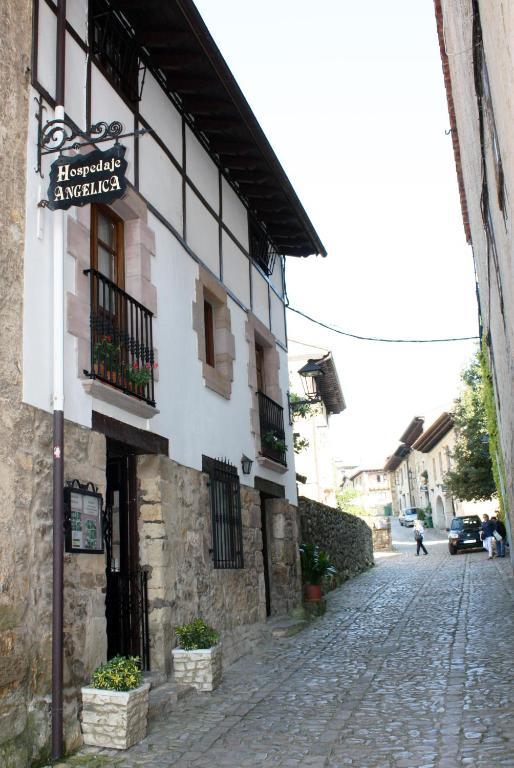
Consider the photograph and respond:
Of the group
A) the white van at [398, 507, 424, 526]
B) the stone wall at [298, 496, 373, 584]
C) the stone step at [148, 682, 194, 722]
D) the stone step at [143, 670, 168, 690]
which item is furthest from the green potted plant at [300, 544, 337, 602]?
the white van at [398, 507, 424, 526]

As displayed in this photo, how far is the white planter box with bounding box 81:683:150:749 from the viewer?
5156mm

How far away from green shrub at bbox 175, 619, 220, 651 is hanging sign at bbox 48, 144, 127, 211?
12.9 ft

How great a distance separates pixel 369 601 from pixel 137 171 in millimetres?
9161

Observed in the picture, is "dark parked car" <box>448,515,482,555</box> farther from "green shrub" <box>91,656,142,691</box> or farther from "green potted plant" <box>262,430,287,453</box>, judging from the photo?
"green shrub" <box>91,656,142,691</box>

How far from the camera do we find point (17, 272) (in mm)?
5281

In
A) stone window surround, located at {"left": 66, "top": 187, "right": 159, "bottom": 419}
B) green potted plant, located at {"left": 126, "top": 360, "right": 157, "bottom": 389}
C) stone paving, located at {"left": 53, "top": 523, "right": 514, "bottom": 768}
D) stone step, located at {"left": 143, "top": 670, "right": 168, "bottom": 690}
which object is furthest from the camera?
green potted plant, located at {"left": 126, "top": 360, "right": 157, "bottom": 389}

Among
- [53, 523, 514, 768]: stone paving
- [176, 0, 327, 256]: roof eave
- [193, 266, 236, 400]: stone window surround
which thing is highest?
[176, 0, 327, 256]: roof eave

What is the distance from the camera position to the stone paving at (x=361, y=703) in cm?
486

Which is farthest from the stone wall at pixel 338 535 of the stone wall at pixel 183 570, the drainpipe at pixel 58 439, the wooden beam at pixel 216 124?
the drainpipe at pixel 58 439

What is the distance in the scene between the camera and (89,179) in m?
5.50

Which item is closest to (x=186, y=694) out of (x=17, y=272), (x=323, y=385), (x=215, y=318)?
(x=17, y=272)

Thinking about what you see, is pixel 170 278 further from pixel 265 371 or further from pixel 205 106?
pixel 265 371

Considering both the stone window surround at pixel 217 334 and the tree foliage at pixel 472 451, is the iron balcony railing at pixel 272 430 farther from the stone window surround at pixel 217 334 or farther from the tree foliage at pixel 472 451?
the tree foliage at pixel 472 451

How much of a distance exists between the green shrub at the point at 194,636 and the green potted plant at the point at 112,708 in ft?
5.35
